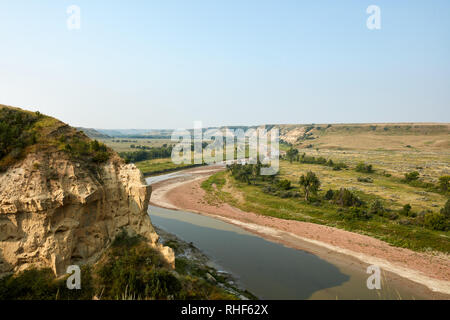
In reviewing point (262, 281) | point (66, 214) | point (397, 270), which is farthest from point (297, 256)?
point (66, 214)

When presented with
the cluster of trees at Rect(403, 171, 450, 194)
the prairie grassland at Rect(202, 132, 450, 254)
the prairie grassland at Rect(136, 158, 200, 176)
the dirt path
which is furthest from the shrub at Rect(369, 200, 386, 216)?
the prairie grassland at Rect(136, 158, 200, 176)

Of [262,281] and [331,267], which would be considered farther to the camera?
[331,267]

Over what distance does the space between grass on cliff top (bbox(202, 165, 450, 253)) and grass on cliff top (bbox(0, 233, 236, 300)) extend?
2692 cm

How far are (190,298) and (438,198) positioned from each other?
54.7m

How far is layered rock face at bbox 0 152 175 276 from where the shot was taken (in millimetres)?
13441

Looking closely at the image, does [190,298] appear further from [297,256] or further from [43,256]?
[297,256]

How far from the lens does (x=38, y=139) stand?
1577 centimetres

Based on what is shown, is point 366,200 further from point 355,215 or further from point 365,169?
point 365,169

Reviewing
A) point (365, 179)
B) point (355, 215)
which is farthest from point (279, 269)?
point (365, 179)

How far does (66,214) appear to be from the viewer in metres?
14.4

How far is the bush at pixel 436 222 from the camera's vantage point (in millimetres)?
32875

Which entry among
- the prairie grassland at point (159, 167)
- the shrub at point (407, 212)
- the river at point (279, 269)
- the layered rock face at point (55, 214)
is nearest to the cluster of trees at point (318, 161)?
the prairie grassland at point (159, 167)

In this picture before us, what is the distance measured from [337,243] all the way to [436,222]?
14927 millimetres

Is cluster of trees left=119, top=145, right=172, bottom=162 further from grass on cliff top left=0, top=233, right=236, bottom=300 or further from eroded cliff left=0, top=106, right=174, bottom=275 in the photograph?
grass on cliff top left=0, top=233, right=236, bottom=300
